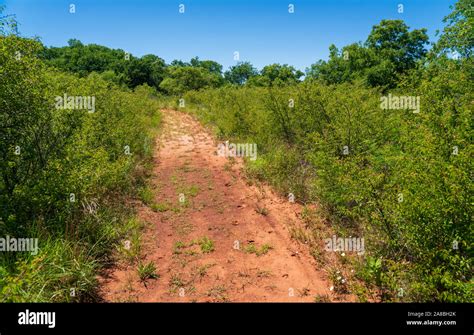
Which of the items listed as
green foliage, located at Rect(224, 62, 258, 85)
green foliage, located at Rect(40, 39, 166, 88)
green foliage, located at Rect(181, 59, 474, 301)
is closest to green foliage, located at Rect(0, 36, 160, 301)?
green foliage, located at Rect(181, 59, 474, 301)

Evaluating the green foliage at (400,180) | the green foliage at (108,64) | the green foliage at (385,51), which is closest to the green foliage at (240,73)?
the green foliage at (108,64)

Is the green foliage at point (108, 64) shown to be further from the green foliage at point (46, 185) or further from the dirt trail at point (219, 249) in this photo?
the green foliage at point (46, 185)

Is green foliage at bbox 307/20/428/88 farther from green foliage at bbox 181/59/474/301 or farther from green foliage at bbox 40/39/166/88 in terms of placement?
green foliage at bbox 40/39/166/88

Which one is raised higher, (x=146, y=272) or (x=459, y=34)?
(x=459, y=34)

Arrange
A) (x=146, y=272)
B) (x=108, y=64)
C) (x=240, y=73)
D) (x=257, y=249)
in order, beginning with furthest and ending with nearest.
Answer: (x=240, y=73) → (x=108, y=64) → (x=257, y=249) → (x=146, y=272)

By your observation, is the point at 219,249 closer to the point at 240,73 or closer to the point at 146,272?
the point at 146,272

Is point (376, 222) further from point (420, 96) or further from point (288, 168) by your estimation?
point (288, 168)

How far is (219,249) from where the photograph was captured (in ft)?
20.2

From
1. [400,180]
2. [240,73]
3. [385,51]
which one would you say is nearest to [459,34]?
[400,180]

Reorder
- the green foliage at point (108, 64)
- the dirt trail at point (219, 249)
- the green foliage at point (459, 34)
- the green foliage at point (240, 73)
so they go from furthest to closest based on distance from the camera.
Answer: the green foliage at point (240, 73), the green foliage at point (108, 64), the green foliage at point (459, 34), the dirt trail at point (219, 249)

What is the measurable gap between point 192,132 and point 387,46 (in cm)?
2558

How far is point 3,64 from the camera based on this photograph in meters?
4.52

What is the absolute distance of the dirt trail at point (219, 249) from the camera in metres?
4.87
